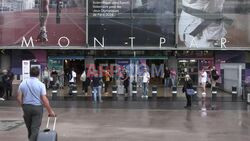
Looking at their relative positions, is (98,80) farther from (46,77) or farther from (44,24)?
(44,24)

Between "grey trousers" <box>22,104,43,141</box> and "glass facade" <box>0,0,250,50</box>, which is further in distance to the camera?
"glass facade" <box>0,0,250,50</box>

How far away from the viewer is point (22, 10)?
38.2 m

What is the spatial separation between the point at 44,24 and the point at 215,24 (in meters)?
12.4

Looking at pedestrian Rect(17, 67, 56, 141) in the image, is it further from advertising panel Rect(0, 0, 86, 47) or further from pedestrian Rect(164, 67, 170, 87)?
advertising panel Rect(0, 0, 86, 47)

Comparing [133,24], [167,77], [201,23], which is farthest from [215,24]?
[133,24]

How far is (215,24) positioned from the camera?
3797 centimetres

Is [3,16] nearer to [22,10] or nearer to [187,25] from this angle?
[22,10]

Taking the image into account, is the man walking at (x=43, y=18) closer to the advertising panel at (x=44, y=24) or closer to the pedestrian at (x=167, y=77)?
the advertising panel at (x=44, y=24)

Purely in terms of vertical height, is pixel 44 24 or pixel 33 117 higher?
pixel 44 24

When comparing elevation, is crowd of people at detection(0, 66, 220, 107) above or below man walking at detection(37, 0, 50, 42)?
below

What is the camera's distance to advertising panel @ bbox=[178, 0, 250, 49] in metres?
37.9

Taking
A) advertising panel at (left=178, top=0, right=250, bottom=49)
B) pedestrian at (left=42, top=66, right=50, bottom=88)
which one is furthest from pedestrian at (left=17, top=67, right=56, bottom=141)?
advertising panel at (left=178, top=0, right=250, bottom=49)

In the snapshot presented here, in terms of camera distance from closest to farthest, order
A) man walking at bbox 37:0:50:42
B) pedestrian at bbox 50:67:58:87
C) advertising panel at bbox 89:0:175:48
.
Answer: pedestrian at bbox 50:67:58:87 < advertising panel at bbox 89:0:175:48 < man walking at bbox 37:0:50:42

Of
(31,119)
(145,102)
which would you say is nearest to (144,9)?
(145,102)
